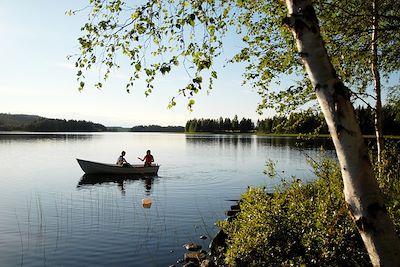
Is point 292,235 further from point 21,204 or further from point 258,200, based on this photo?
point 21,204

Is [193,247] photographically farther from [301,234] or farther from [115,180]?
[115,180]

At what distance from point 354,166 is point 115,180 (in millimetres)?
37972

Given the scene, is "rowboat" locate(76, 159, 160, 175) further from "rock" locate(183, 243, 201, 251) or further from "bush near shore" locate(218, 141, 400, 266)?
"bush near shore" locate(218, 141, 400, 266)

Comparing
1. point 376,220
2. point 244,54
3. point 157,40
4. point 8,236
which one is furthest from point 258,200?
point 8,236

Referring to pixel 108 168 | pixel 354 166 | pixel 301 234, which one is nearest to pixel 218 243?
pixel 301 234

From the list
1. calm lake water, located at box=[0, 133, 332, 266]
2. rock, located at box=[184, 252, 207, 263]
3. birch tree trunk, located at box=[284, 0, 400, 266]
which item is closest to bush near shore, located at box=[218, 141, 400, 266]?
calm lake water, located at box=[0, 133, 332, 266]

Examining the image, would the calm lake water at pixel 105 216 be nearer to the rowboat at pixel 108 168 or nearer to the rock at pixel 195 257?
the rock at pixel 195 257

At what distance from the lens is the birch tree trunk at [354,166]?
335cm

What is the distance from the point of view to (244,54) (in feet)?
32.7

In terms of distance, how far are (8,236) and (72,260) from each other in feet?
17.2

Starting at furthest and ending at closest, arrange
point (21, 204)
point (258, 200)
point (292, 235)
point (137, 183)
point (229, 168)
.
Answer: point (229, 168)
point (137, 183)
point (21, 204)
point (258, 200)
point (292, 235)

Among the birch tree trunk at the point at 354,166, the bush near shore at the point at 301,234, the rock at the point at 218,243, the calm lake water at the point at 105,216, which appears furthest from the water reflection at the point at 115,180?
the birch tree trunk at the point at 354,166

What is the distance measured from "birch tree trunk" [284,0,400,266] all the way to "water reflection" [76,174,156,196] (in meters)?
30.7

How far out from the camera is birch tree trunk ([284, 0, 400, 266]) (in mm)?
3346
